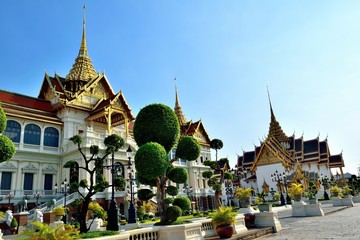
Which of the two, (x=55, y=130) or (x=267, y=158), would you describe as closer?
(x=55, y=130)

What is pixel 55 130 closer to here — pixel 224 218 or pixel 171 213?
pixel 171 213

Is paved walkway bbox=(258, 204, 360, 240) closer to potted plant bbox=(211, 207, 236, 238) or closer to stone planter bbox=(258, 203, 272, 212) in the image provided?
stone planter bbox=(258, 203, 272, 212)

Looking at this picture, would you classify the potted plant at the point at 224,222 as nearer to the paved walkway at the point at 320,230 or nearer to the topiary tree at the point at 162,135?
the paved walkway at the point at 320,230

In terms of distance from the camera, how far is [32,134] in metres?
26.1

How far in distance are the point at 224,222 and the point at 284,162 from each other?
45.0 m

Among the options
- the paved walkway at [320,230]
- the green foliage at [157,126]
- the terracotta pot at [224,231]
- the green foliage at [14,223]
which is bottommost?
the paved walkway at [320,230]

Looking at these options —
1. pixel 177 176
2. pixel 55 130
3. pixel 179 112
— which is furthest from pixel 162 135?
pixel 179 112

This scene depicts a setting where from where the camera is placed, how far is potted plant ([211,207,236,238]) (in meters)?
10.2

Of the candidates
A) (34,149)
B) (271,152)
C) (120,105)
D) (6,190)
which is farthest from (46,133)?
(271,152)

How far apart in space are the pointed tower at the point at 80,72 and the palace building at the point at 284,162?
28.8 metres

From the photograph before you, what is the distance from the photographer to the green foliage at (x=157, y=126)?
12523 mm

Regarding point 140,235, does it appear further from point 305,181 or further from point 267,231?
point 305,181

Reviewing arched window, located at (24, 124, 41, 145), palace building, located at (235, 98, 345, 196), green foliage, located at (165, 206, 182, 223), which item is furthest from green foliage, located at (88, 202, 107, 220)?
palace building, located at (235, 98, 345, 196)

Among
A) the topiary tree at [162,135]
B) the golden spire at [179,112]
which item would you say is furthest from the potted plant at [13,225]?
the golden spire at [179,112]
